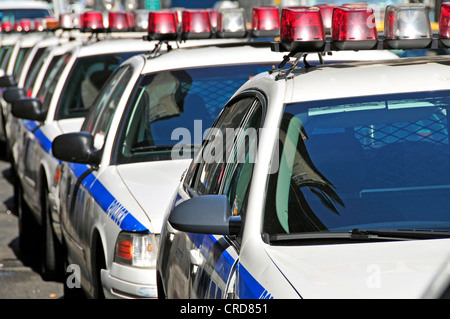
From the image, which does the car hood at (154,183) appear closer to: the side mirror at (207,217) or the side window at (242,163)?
the side window at (242,163)

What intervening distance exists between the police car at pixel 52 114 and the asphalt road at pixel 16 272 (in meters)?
0.14

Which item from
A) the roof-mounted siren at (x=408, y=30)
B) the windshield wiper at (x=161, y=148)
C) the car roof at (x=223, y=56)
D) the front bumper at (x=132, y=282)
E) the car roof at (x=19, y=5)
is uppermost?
the roof-mounted siren at (x=408, y=30)

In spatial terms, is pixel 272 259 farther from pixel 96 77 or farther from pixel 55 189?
pixel 96 77

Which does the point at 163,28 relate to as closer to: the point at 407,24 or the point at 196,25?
the point at 196,25

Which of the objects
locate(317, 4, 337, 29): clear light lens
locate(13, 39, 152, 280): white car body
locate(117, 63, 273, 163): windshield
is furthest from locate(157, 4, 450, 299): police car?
locate(13, 39, 152, 280): white car body

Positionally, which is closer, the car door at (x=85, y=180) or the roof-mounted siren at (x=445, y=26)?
the roof-mounted siren at (x=445, y=26)

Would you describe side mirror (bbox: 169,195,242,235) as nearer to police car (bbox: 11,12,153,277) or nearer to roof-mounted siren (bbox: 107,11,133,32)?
police car (bbox: 11,12,153,277)

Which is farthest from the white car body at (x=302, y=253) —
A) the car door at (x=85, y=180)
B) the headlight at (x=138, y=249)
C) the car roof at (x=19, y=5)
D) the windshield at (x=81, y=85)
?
the car roof at (x=19, y=5)

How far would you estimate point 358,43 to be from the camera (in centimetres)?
394

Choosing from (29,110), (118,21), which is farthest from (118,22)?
(29,110)

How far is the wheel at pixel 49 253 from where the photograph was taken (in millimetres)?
7398

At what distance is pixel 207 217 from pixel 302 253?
0.38 metres

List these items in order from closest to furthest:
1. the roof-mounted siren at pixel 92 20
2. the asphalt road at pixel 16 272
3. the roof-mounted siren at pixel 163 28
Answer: the roof-mounted siren at pixel 163 28, the asphalt road at pixel 16 272, the roof-mounted siren at pixel 92 20
